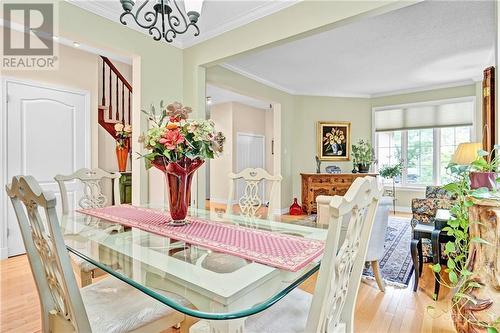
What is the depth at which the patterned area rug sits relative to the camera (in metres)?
2.69

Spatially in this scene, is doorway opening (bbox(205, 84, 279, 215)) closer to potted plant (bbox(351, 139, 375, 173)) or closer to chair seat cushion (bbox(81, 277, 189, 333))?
potted plant (bbox(351, 139, 375, 173))

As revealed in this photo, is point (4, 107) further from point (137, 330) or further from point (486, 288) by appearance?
point (486, 288)

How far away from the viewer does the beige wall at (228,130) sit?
7043 millimetres

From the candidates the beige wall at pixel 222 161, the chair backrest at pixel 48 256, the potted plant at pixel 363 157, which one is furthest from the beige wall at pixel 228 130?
the chair backrest at pixel 48 256

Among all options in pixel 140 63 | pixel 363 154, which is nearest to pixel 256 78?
pixel 140 63

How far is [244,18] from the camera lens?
291 cm

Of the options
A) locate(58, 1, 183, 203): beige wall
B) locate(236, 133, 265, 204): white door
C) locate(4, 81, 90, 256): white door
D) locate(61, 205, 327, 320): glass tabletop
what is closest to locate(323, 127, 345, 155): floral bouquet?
locate(236, 133, 265, 204): white door

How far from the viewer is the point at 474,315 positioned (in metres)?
1.31

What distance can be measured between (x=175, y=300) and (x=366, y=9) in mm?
2425

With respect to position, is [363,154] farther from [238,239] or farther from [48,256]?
[48,256]

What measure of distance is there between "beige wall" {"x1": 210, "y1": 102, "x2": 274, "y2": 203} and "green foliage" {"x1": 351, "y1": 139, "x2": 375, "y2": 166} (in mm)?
2254

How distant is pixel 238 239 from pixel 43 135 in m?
3.26

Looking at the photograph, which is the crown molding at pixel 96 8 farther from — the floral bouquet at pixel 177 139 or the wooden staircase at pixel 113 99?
the floral bouquet at pixel 177 139

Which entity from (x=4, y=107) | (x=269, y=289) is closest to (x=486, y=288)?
(x=269, y=289)
